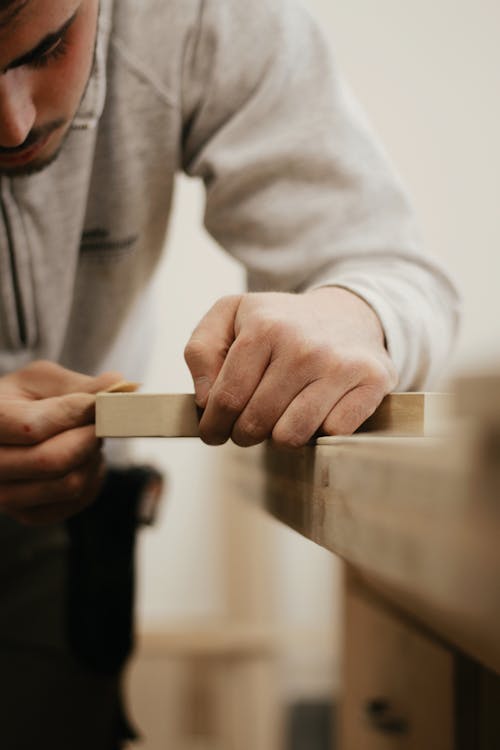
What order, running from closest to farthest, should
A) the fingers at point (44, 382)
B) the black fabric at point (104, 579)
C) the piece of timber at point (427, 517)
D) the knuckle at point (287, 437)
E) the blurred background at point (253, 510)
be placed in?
the piece of timber at point (427, 517), the knuckle at point (287, 437), the fingers at point (44, 382), the black fabric at point (104, 579), the blurred background at point (253, 510)

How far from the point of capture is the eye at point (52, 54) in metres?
0.42

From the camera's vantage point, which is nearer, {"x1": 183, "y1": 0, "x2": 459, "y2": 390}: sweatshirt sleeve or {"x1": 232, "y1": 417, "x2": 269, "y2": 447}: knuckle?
{"x1": 232, "y1": 417, "x2": 269, "y2": 447}: knuckle

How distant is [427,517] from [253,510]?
1118 millimetres

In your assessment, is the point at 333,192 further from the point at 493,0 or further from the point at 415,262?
Answer: the point at 493,0

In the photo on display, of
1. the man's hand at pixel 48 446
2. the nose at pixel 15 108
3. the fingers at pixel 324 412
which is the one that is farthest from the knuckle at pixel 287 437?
the nose at pixel 15 108

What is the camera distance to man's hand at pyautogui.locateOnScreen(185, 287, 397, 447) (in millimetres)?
355

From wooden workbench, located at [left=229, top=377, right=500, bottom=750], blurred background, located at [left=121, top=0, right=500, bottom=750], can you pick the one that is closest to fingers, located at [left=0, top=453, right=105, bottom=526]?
wooden workbench, located at [left=229, top=377, right=500, bottom=750]

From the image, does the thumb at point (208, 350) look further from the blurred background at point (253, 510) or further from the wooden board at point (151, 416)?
the blurred background at point (253, 510)

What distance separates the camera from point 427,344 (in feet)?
1.62

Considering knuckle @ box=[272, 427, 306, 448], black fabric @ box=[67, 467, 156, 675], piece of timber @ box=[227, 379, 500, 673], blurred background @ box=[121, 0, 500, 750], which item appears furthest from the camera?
blurred background @ box=[121, 0, 500, 750]

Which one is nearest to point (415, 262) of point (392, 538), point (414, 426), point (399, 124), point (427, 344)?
point (427, 344)

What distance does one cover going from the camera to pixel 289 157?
57cm

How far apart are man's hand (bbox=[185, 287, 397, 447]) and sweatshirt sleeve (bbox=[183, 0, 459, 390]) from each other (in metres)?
0.17

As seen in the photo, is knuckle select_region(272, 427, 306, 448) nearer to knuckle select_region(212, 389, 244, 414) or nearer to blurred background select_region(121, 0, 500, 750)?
knuckle select_region(212, 389, 244, 414)
